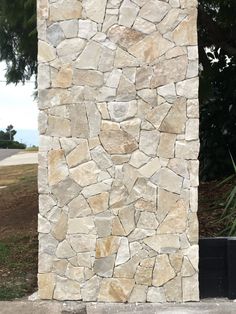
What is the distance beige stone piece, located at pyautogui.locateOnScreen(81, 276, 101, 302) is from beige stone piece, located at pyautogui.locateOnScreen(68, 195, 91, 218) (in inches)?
23.9

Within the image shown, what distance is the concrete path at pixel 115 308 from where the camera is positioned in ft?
15.9

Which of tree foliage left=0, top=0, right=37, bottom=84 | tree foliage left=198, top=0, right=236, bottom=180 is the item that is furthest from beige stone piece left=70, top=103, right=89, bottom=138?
tree foliage left=198, top=0, right=236, bottom=180

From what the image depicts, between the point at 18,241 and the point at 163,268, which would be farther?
the point at 18,241

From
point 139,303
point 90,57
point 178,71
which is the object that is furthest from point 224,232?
point 90,57

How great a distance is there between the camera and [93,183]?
5023mm

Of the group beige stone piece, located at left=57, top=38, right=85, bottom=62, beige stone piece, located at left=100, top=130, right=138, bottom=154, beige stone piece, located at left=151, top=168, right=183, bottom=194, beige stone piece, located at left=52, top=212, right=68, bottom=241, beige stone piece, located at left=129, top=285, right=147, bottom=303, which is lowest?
beige stone piece, located at left=129, top=285, right=147, bottom=303

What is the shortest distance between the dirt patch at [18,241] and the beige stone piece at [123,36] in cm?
264

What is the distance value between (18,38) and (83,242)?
5.53 meters

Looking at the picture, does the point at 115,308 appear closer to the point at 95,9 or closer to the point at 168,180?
the point at 168,180

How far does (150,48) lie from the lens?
16.3ft

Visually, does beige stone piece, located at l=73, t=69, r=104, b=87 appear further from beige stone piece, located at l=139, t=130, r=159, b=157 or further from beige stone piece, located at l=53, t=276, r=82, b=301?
beige stone piece, located at l=53, t=276, r=82, b=301

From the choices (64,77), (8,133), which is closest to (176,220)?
(64,77)

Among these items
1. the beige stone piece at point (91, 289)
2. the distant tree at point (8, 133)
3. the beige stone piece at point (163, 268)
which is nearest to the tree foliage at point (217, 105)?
the beige stone piece at point (163, 268)

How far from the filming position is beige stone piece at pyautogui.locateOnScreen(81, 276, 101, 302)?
5.05 metres
